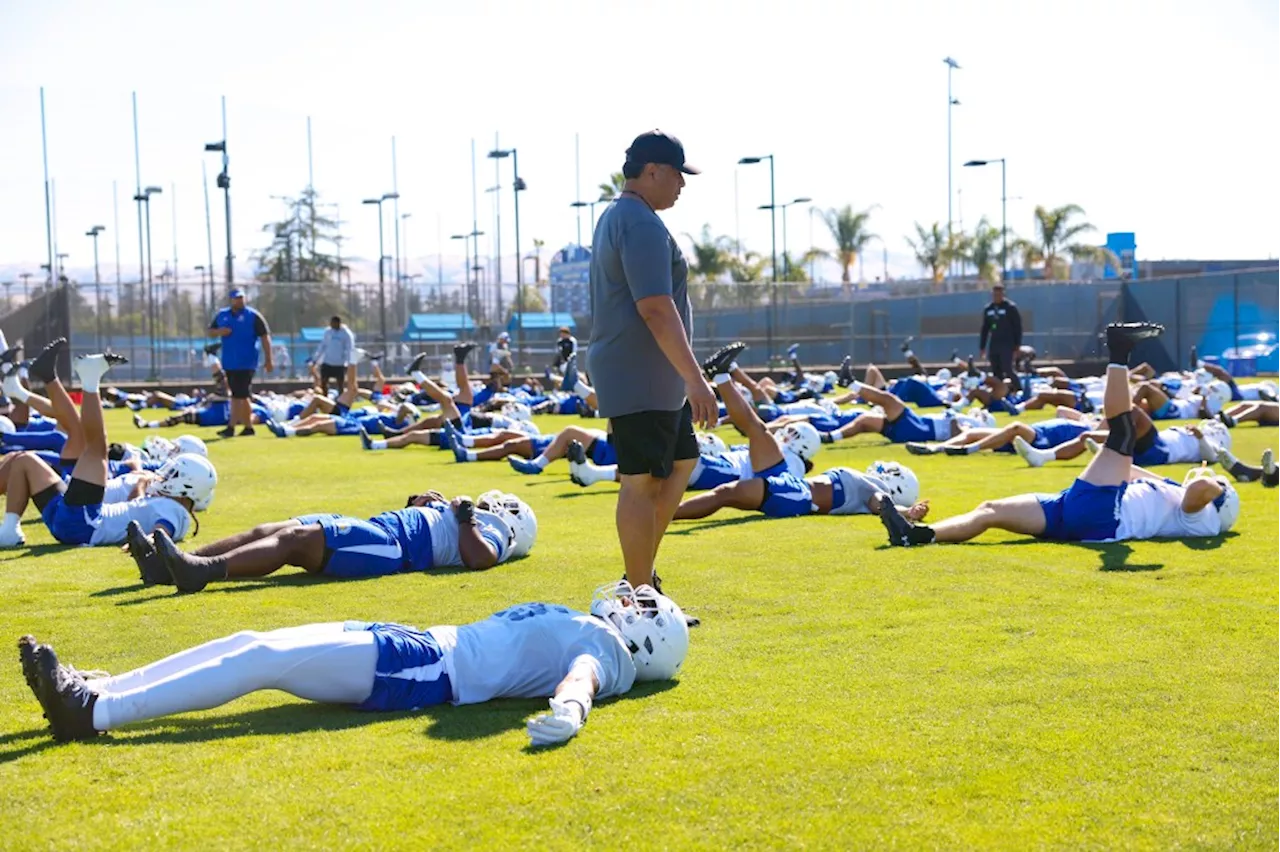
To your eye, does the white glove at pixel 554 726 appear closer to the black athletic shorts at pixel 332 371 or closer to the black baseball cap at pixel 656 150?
the black baseball cap at pixel 656 150

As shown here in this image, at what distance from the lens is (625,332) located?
6.55 meters

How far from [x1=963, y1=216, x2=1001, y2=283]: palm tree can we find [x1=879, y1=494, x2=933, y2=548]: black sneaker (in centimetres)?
6762

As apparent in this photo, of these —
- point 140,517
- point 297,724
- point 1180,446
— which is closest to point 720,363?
point 140,517

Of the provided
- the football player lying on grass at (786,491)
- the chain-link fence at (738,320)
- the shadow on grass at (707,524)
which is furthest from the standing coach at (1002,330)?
the chain-link fence at (738,320)

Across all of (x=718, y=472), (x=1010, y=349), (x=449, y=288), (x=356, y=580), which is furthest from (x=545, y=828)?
(x=449, y=288)

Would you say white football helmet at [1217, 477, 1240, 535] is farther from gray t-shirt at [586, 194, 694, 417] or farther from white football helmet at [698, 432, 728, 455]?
gray t-shirt at [586, 194, 694, 417]

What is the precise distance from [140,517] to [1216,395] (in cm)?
1743

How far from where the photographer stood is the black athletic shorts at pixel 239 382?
21.9 metres

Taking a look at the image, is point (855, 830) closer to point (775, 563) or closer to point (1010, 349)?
point (775, 563)

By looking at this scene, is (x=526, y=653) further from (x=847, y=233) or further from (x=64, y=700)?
(x=847, y=233)

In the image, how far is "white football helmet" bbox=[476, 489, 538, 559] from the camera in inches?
346

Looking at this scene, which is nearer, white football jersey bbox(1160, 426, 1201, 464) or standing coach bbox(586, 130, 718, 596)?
standing coach bbox(586, 130, 718, 596)

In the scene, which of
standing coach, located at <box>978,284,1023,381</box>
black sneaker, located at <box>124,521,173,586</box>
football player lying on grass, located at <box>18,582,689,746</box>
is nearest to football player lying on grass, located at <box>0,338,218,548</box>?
black sneaker, located at <box>124,521,173,586</box>

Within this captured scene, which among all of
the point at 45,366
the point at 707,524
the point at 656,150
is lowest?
the point at 707,524
